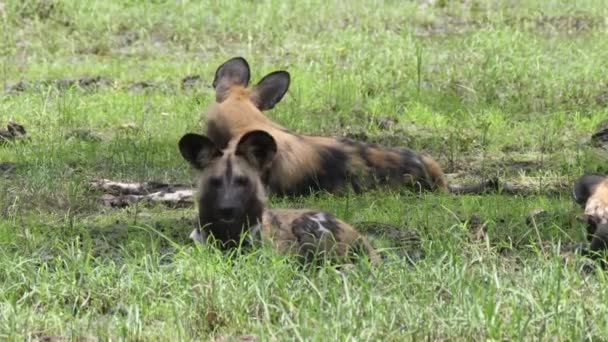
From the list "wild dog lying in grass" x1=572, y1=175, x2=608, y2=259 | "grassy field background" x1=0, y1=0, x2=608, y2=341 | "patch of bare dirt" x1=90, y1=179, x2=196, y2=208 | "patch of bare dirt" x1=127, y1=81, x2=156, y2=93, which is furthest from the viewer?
"patch of bare dirt" x1=127, y1=81, x2=156, y2=93

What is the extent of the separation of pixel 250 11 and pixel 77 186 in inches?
251

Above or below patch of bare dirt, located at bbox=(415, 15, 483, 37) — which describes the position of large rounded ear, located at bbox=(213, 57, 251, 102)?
above

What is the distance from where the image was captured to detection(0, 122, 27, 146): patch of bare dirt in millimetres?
8883

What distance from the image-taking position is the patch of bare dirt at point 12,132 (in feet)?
29.1

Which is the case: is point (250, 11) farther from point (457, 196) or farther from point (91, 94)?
point (457, 196)

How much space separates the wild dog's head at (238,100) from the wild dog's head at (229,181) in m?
1.92

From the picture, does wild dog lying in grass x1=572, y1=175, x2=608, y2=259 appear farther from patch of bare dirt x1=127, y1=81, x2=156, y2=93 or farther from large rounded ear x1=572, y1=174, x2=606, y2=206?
patch of bare dirt x1=127, y1=81, x2=156, y2=93

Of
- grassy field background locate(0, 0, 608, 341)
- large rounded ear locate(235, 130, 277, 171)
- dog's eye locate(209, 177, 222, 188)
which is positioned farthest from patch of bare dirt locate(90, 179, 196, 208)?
dog's eye locate(209, 177, 222, 188)

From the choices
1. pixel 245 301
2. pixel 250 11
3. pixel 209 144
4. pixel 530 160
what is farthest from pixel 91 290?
pixel 250 11

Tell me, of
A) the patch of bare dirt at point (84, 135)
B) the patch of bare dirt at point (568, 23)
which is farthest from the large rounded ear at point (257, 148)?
the patch of bare dirt at point (568, 23)

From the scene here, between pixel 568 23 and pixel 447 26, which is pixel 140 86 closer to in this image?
pixel 447 26

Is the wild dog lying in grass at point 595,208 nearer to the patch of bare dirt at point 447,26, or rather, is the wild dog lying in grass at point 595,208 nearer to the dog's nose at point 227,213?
the dog's nose at point 227,213

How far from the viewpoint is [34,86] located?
34.9ft

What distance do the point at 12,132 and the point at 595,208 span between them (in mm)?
4410
